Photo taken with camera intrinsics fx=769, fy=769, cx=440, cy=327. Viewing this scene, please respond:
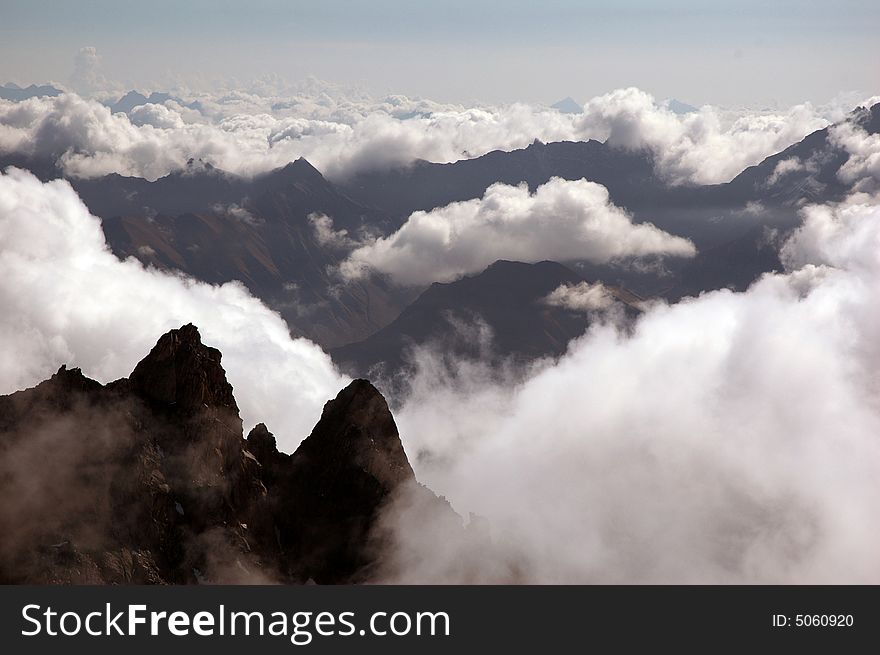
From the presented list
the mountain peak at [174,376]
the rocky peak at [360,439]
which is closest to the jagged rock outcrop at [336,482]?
the rocky peak at [360,439]

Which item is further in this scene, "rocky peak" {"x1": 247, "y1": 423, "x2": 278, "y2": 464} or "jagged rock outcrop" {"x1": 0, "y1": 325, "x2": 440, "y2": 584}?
"rocky peak" {"x1": 247, "y1": 423, "x2": 278, "y2": 464}

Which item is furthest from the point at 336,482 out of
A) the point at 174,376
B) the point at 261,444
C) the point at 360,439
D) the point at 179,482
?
the point at 174,376

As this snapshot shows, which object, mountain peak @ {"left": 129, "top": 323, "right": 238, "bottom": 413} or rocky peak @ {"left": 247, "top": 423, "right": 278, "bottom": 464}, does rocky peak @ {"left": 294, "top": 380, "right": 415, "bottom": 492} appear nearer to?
rocky peak @ {"left": 247, "top": 423, "right": 278, "bottom": 464}

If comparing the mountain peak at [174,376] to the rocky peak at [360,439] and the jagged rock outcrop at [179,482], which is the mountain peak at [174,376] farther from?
the rocky peak at [360,439]

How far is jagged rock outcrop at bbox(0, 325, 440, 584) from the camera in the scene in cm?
10431

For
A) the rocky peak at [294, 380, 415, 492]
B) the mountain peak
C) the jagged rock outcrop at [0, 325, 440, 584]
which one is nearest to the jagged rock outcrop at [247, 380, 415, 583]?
the rocky peak at [294, 380, 415, 492]

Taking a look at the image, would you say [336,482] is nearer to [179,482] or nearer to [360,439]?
[360,439]

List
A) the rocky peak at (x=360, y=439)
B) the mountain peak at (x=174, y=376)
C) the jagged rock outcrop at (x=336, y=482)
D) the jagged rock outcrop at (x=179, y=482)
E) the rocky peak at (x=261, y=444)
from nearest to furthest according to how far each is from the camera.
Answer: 1. the jagged rock outcrop at (x=179, y=482)
2. the mountain peak at (x=174, y=376)
3. the jagged rock outcrop at (x=336, y=482)
4. the rocky peak at (x=360, y=439)
5. the rocky peak at (x=261, y=444)

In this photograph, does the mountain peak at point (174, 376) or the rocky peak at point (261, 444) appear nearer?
the mountain peak at point (174, 376)

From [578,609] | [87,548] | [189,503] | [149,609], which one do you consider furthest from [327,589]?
[189,503]

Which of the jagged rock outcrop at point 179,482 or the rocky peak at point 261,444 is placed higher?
the rocky peak at point 261,444

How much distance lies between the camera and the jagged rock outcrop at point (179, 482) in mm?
104312

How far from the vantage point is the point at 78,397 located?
119m

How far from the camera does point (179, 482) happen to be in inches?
4683
